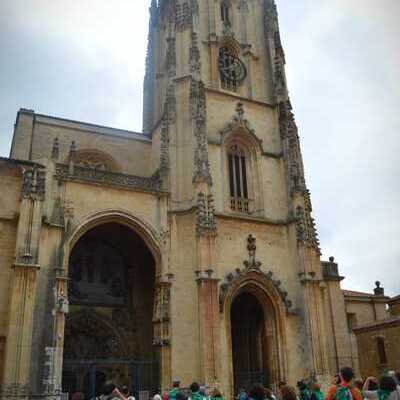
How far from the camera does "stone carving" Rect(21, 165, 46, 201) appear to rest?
17.8m

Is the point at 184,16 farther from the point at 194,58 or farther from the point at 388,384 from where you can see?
the point at 388,384

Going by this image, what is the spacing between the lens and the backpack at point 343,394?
5.89m

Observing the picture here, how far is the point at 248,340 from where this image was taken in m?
23.0

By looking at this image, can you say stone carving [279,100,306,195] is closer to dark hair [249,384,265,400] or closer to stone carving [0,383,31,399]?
stone carving [0,383,31,399]

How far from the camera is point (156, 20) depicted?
30.3 m

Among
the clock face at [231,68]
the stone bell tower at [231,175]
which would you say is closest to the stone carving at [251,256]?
the stone bell tower at [231,175]

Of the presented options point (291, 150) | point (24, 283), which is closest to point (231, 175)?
point (291, 150)

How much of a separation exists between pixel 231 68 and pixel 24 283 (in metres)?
15.6

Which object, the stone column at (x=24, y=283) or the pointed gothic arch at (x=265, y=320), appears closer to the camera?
the stone column at (x=24, y=283)

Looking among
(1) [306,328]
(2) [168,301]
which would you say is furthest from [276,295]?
(2) [168,301]

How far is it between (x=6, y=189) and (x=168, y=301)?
7511mm

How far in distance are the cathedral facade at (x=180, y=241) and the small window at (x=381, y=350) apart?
205cm

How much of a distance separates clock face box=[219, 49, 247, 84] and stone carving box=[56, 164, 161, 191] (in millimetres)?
7606

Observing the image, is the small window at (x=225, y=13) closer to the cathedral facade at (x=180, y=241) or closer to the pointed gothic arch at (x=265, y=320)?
the cathedral facade at (x=180, y=241)
